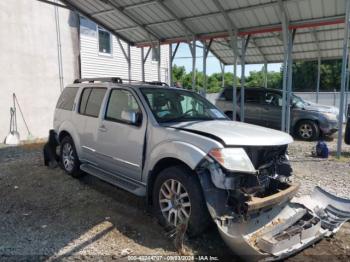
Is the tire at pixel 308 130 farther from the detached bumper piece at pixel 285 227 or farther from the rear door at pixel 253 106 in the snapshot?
the detached bumper piece at pixel 285 227

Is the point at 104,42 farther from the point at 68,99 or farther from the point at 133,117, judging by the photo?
the point at 133,117

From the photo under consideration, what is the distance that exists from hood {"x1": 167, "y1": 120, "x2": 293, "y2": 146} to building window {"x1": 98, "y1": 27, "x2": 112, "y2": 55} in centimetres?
1179

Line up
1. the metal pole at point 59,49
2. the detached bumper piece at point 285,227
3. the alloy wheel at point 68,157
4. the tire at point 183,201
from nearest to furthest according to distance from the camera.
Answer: the detached bumper piece at point 285,227 < the tire at point 183,201 < the alloy wheel at point 68,157 < the metal pole at point 59,49

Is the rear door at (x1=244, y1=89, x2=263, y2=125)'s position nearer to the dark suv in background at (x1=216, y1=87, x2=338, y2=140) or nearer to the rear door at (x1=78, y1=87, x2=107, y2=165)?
the dark suv in background at (x1=216, y1=87, x2=338, y2=140)

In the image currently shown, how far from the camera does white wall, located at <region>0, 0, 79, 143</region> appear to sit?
11.6 m

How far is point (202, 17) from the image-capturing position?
916 cm

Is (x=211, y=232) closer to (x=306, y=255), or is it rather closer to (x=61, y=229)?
(x=306, y=255)

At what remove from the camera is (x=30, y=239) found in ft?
13.0

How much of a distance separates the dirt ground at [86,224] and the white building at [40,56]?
6.11 m

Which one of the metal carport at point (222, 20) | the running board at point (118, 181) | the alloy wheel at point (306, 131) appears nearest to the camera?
the running board at point (118, 181)

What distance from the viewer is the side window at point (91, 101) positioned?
5.62 m

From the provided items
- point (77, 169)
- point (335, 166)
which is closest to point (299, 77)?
point (335, 166)

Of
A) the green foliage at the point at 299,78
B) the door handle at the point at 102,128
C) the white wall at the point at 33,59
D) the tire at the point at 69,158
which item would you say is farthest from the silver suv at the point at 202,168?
the green foliage at the point at 299,78

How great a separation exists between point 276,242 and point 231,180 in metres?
0.76
